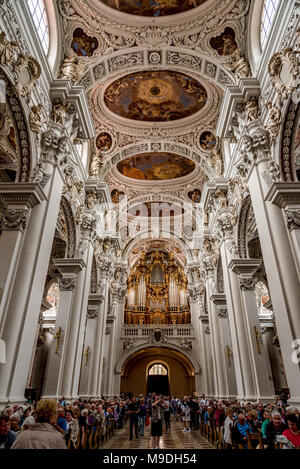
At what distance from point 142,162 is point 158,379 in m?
18.7

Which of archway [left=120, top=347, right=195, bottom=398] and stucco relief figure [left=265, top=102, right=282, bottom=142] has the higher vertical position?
stucco relief figure [left=265, top=102, right=282, bottom=142]

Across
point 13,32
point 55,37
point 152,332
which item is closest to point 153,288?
point 152,332

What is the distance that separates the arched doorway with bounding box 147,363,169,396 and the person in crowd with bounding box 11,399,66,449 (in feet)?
86.0

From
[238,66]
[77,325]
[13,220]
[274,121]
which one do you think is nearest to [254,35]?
[238,66]

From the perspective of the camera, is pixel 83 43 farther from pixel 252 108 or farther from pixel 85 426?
pixel 85 426

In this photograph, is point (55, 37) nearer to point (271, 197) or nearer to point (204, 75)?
point (204, 75)

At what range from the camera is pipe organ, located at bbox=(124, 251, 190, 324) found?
85.8ft

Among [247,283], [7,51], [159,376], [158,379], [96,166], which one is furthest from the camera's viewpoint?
[159,376]

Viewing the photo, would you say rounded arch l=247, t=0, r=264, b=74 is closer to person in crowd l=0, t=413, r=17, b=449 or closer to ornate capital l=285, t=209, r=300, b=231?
ornate capital l=285, t=209, r=300, b=231

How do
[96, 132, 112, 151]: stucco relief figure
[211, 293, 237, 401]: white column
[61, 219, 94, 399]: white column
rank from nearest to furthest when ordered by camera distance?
[61, 219, 94, 399]: white column
[211, 293, 237, 401]: white column
[96, 132, 112, 151]: stucco relief figure

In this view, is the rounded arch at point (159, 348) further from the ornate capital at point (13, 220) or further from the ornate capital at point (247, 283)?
the ornate capital at point (13, 220)

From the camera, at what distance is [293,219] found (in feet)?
23.0

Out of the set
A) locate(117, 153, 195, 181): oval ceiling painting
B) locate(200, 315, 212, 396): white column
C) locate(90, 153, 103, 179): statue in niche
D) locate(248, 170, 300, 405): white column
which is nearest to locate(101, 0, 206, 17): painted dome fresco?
locate(90, 153, 103, 179): statue in niche
